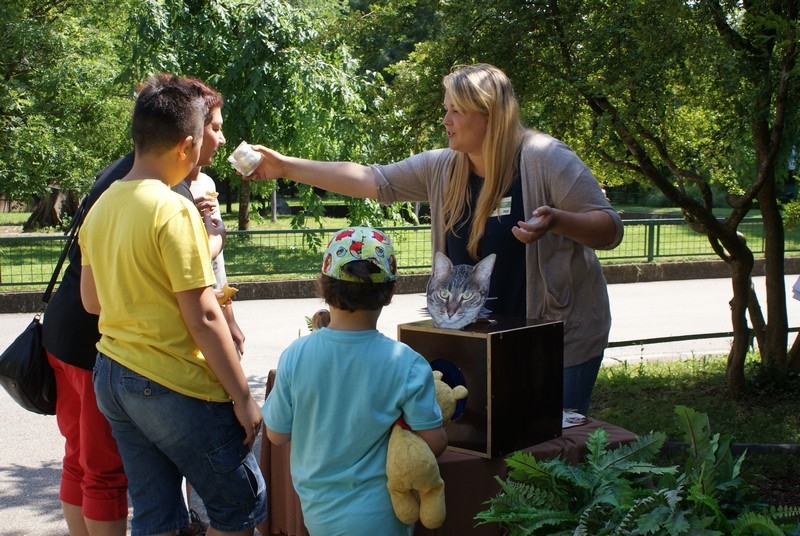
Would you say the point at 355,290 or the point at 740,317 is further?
the point at 740,317

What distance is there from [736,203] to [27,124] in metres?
11.1

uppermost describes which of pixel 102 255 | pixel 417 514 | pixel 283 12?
pixel 283 12

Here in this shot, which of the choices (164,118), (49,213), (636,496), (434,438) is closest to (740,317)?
(636,496)

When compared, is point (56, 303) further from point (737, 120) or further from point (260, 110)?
point (260, 110)

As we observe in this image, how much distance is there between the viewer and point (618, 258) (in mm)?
14281

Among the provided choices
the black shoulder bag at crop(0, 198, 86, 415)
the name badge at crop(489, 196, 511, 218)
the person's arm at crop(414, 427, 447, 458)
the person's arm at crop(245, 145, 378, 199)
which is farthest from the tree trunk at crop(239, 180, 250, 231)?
the person's arm at crop(414, 427, 447, 458)

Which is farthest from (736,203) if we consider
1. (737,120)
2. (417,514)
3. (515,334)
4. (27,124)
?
(27,124)

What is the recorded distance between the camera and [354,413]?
2.36 metres

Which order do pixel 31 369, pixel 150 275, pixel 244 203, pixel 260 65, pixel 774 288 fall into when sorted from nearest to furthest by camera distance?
pixel 150 275 < pixel 31 369 < pixel 774 288 < pixel 260 65 < pixel 244 203

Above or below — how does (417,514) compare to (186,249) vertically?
below

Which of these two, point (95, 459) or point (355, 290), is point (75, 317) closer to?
point (95, 459)

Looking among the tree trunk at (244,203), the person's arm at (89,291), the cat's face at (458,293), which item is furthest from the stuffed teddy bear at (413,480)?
the tree trunk at (244,203)

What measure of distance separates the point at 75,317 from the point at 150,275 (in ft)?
1.96

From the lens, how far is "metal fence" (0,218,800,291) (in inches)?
468
